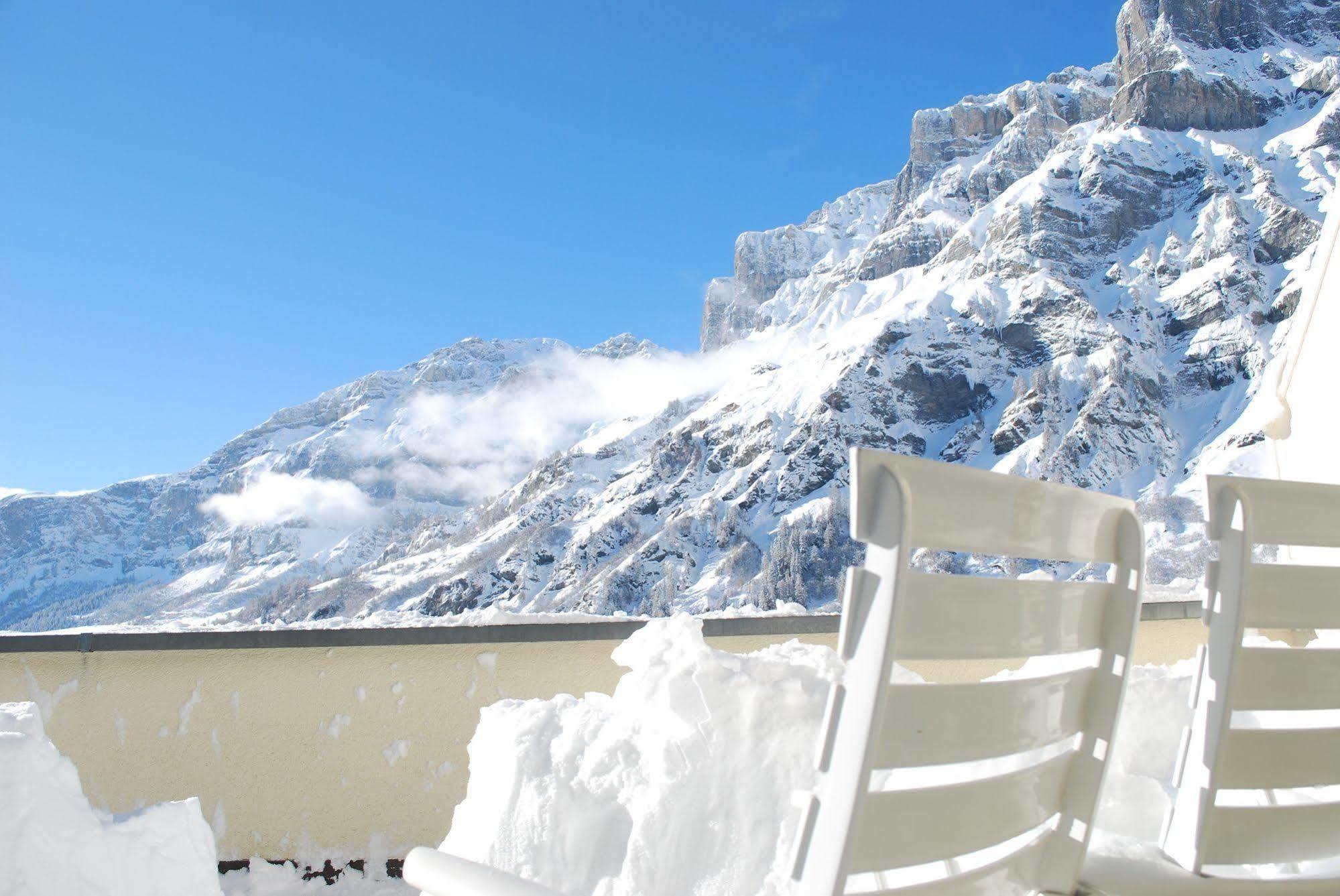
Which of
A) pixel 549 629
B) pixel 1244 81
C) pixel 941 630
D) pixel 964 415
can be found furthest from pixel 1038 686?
pixel 1244 81

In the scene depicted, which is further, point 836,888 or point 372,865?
point 372,865

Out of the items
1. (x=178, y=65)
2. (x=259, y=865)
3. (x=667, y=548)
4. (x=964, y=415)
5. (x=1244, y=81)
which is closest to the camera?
(x=259, y=865)

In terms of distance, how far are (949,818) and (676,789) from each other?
1.48 m

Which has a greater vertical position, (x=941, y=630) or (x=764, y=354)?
(x=764, y=354)

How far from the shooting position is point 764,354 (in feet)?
536

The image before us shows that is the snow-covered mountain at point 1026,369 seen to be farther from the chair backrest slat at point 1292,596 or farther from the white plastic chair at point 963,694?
the white plastic chair at point 963,694

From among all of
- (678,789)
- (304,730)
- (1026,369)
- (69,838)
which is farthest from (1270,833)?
(1026,369)

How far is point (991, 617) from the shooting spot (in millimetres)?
624

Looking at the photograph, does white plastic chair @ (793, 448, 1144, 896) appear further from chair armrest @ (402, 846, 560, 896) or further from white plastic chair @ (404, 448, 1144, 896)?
chair armrest @ (402, 846, 560, 896)

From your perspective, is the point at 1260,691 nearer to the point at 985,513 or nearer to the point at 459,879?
Answer: the point at 985,513

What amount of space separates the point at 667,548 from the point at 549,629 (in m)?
92.2

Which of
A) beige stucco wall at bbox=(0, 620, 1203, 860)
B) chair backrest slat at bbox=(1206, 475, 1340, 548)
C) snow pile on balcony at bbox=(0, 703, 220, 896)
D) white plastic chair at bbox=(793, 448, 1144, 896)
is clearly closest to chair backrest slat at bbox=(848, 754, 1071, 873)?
white plastic chair at bbox=(793, 448, 1144, 896)

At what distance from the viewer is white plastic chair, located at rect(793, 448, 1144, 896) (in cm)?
56

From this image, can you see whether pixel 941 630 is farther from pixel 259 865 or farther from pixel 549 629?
pixel 259 865
